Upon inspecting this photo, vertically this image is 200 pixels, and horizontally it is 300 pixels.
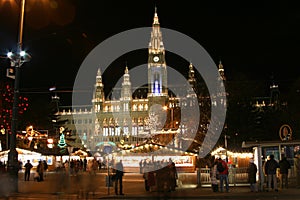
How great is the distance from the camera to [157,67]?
131 meters

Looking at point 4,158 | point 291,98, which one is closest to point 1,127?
point 4,158

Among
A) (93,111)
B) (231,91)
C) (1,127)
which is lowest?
(1,127)

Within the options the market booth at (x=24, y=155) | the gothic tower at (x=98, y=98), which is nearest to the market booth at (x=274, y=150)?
the market booth at (x=24, y=155)

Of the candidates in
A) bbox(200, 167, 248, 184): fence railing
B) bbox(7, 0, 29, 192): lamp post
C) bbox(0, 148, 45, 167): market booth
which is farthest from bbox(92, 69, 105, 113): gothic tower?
bbox(7, 0, 29, 192): lamp post

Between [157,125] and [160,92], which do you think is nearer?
[157,125]

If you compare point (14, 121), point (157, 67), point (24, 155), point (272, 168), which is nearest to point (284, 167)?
point (272, 168)

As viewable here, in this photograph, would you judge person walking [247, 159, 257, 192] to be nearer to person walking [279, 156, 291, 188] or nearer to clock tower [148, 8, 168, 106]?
person walking [279, 156, 291, 188]

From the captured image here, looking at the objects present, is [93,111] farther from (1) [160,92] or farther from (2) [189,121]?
(2) [189,121]

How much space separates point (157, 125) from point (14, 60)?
73079 mm

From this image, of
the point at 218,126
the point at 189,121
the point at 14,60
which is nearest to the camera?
the point at 14,60

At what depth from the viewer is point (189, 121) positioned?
47500 mm

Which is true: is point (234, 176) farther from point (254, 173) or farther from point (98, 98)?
point (98, 98)

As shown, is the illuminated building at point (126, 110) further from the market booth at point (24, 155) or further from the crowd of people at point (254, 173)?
the crowd of people at point (254, 173)

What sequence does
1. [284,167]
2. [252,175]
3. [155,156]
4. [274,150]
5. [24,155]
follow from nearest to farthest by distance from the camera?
[252,175] < [284,167] < [274,150] < [155,156] < [24,155]
